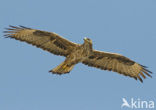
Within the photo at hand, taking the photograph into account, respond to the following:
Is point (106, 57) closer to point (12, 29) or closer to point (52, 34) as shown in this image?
point (52, 34)

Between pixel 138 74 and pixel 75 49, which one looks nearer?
pixel 75 49

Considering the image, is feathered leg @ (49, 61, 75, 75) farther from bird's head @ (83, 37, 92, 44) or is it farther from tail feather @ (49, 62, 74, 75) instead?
bird's head @ (83, 37, 92, 44)

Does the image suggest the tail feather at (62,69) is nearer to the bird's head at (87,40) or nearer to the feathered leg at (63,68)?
the feathered leg at (63,68)

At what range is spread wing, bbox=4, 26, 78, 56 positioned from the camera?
679 inches

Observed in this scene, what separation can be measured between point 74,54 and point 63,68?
0.66m

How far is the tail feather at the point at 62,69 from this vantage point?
16797 mm

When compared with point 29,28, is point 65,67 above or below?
below

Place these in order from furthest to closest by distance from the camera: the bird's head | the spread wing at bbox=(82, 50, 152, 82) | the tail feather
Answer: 1. the spread wing at bbox=(82, 50, 152, 82)
2. the tail feather
3. the bird's head

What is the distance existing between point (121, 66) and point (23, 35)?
12.9ft

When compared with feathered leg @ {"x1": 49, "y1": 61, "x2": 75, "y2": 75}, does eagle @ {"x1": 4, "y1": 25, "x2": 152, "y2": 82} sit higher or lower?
higher

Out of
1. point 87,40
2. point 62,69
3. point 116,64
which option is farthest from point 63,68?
point 116,64

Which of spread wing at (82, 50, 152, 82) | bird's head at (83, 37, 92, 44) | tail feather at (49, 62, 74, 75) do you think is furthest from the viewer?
spread wing at (82, 50, 152, 82)

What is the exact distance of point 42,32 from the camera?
17219 millimetres

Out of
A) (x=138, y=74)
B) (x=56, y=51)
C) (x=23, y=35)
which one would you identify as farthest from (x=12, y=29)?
(x=138, y=74)
